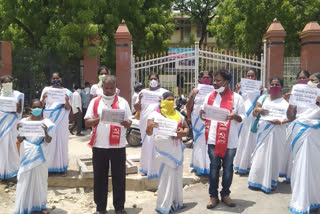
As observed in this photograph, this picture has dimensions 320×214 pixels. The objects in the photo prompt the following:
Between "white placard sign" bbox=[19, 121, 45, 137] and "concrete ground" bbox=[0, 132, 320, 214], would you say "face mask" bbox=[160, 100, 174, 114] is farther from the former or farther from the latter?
"white placard sign" bbox=[19, 121, 45, 137]

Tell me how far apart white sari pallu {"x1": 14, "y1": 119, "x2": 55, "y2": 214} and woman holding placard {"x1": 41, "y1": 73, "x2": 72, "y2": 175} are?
140cm

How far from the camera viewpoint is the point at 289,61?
11797 mm

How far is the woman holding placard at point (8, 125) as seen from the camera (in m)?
6.18

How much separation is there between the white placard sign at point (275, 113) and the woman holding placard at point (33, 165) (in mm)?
3238

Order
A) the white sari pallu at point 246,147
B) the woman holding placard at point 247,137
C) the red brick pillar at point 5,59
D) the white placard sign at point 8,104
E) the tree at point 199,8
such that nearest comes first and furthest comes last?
the white placard sign at point 8,104 < the woman holding placard at point 247,137 < the white sari pallu at point 246,147 < the red brick pillar at point 5,59 < the tree at point 199,8

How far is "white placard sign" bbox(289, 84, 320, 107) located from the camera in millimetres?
4480

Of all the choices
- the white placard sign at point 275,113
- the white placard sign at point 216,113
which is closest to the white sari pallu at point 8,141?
the white placard sign at point 216,113

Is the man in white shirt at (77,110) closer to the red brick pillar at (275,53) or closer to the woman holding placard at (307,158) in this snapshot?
the red brick pillar at (275,53)

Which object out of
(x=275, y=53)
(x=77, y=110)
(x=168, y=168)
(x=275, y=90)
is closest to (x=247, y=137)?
(x=275, y=90)

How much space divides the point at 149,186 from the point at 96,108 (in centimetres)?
230

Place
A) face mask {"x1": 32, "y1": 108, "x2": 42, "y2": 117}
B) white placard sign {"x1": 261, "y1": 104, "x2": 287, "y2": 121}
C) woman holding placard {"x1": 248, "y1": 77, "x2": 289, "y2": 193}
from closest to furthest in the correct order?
face mask {"x1": 32, "y1": 108, "x2": 42, "y2": 117}, white placard sign {"x1": 261, "y1": 104, "x2": 287, "y2": 121}, woman holding placard {"x1": 248, "y1": 77, "x2": 289, "y2": 193}

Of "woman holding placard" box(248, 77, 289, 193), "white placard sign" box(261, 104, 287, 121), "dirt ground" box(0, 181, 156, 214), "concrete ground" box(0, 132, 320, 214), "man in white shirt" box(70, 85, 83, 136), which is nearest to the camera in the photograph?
"concrete ground" box(0, 132, 320, 214)

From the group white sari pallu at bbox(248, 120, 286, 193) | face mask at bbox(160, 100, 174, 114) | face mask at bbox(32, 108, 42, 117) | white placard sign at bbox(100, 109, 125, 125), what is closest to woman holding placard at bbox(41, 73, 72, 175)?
face mask at bbox(32, 108, 42, 117)

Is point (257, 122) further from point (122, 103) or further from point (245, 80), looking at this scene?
point (122, 103)
